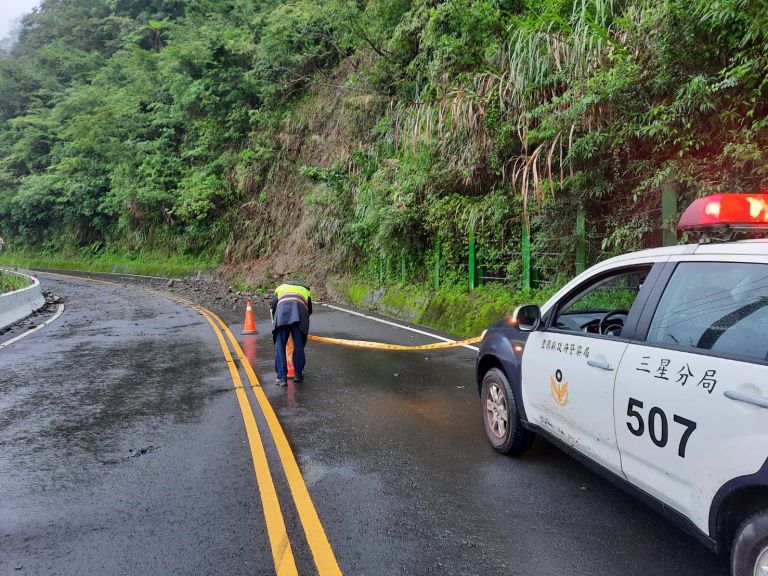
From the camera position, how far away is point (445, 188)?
1369 cm

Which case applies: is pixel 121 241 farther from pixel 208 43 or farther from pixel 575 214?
pixel 575 214

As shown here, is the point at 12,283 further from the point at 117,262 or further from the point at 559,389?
the point at 559,389

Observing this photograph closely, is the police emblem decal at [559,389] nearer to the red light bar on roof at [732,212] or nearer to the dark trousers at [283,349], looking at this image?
the red light bar on roof at [732,212]

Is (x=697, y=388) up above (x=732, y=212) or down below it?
below

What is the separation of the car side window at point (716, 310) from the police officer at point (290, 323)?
17.1 feet

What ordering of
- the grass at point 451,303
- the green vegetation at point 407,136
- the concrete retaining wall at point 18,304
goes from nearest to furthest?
the green vegetation at point 407,136 < the grass at point 451,303 < the concrete retaining wall at point 18,304

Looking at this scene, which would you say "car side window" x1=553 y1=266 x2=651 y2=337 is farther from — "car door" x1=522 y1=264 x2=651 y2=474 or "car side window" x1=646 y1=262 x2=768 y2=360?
"car side window" x1=646 y1=262 x2=768 y2=360

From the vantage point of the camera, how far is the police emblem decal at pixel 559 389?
3755 mm

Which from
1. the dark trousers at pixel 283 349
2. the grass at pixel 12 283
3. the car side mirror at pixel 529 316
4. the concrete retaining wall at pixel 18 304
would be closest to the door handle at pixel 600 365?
the car side mirror at pixel 529 316

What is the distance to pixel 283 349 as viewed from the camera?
7.70 meters

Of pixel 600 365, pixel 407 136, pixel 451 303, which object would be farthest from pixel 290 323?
pixel 407 136

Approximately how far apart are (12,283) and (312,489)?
25.9 m

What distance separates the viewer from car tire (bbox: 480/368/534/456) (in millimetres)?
4570

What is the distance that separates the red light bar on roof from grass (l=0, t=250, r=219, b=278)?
3086cm
